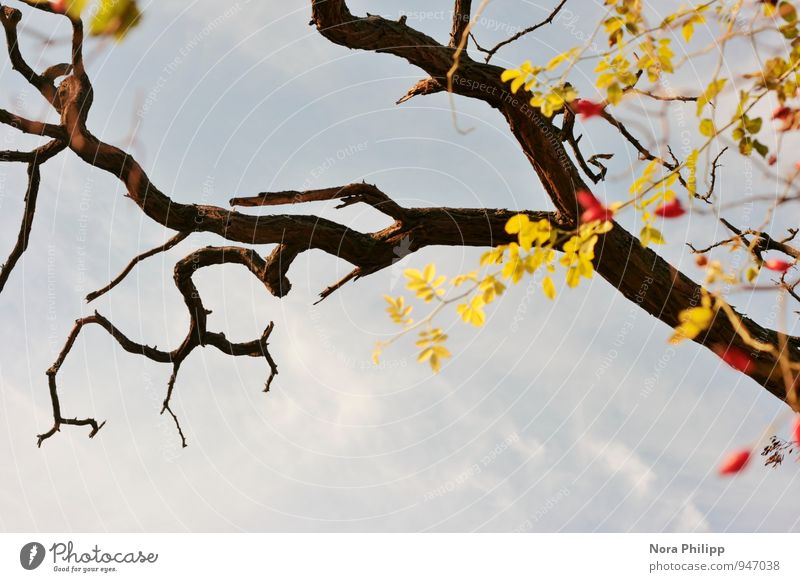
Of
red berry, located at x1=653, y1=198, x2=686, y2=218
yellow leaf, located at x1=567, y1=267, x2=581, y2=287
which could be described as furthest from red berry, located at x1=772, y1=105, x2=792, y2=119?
yellow leaf, located at x1=567, y1=267, x2=581, y2=287

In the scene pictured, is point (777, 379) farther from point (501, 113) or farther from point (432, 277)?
point (432, 277)

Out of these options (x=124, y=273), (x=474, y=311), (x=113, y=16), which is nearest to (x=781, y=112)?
(x=474, y=311)

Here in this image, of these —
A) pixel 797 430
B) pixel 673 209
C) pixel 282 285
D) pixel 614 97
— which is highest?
pixel 282 285

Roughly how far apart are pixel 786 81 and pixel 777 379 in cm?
309

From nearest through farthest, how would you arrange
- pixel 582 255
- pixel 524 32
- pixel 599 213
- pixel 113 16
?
pixel 113 16 < pixel 599 213 < pixel 582 255 < pixel 524 32

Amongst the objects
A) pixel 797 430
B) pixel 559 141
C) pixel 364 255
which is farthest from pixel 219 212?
pixel 797 430

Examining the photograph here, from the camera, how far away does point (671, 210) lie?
2.25 m

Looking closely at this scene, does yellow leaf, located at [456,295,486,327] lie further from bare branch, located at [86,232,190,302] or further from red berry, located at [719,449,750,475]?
bare branch, located at [86,232,190,302]

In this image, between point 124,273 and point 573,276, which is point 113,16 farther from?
point 124,273

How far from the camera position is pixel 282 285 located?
4672 millimetres

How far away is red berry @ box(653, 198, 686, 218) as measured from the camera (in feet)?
7.37

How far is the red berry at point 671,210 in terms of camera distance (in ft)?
7.37

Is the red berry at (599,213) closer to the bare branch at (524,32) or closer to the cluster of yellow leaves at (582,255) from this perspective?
the cluster of yellow leaves at (582,255)

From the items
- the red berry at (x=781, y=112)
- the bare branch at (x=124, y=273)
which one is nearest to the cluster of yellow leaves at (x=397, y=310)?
the red berry at (x=781, y=112)
